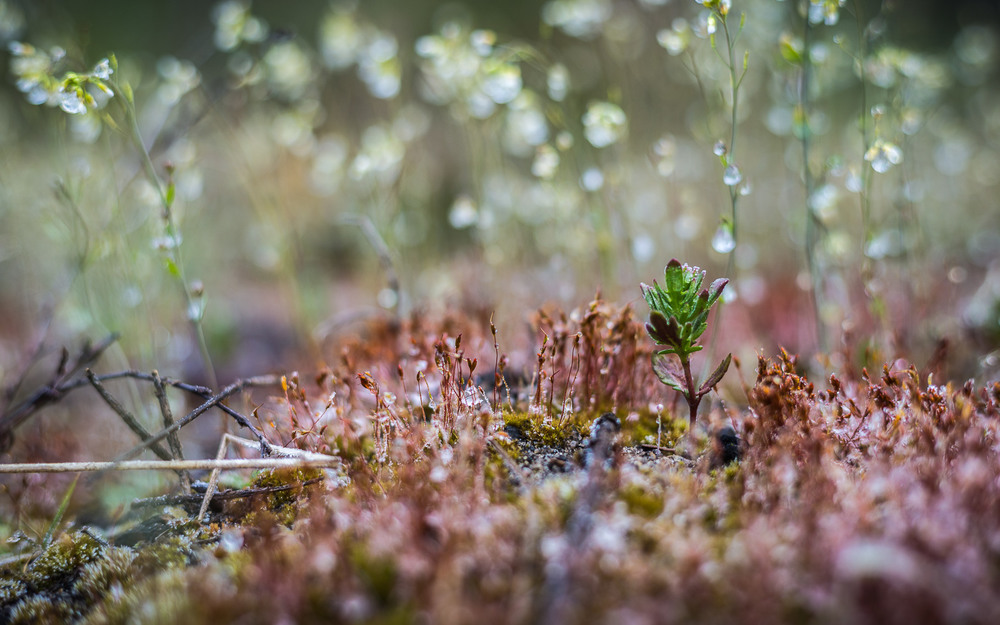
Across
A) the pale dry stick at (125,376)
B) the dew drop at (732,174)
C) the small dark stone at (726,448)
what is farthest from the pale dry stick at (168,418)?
the dew drop at (732,174)

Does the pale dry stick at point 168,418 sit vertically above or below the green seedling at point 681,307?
below

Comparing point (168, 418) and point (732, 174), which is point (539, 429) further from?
point (168, 418)

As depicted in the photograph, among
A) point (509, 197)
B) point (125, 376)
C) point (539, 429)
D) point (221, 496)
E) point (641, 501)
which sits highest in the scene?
point (509, 197)

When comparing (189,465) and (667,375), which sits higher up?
(667,375)

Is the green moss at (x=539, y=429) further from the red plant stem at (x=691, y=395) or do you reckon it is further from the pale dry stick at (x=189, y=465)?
the pale dry stick at (x=189, y=465)

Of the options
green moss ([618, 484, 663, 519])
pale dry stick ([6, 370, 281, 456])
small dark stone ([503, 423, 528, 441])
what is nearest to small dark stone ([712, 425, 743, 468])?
green moss ([618, 484, 663, 519])

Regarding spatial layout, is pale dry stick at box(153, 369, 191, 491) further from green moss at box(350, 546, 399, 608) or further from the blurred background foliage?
green moss at box(350, 546, 399, 608)

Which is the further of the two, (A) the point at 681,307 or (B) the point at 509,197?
(B) the point at 509,197

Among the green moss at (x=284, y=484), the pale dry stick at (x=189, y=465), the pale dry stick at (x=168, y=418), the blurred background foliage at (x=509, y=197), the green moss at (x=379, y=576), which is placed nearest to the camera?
the green moss at (x=379, y=576)

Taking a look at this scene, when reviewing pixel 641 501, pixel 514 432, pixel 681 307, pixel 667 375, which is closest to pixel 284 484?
pixel 514 432
